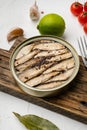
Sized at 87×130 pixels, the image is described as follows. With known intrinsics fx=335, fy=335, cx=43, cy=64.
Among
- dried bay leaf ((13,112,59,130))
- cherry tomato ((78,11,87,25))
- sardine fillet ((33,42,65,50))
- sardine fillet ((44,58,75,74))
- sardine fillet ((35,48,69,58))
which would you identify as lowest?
dried bay leaf ((13,112,59,130))

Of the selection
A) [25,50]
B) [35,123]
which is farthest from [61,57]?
[35,123]

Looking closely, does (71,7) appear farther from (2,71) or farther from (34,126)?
(34,126)

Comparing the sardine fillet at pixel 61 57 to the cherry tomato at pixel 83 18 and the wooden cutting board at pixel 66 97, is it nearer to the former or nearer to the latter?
the wooden cutting board at pixel 66 97

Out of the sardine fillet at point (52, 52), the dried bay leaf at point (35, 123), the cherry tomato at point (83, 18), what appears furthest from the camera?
the cherry tomato at point (83, 18)

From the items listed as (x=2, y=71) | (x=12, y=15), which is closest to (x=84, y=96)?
(x=2, y=71)

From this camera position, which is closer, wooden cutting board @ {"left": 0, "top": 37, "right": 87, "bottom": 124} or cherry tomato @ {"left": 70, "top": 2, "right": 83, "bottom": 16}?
wooden cutting board @ {"left": 0, "top": 37, "right": 87, "bottom": 124}

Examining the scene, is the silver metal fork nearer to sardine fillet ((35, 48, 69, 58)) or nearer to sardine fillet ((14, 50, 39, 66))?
sardine fillet ((35, 48, 69, 58))

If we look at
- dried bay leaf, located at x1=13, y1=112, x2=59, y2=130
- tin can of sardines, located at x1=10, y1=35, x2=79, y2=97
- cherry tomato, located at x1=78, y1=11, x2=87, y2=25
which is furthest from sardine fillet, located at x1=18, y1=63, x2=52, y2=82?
cherry tomato, located at x1=78, y1=11, x2=87, y2=25

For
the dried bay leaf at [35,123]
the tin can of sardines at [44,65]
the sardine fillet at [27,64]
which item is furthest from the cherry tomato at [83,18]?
the dried bay leaf at [35,123]
